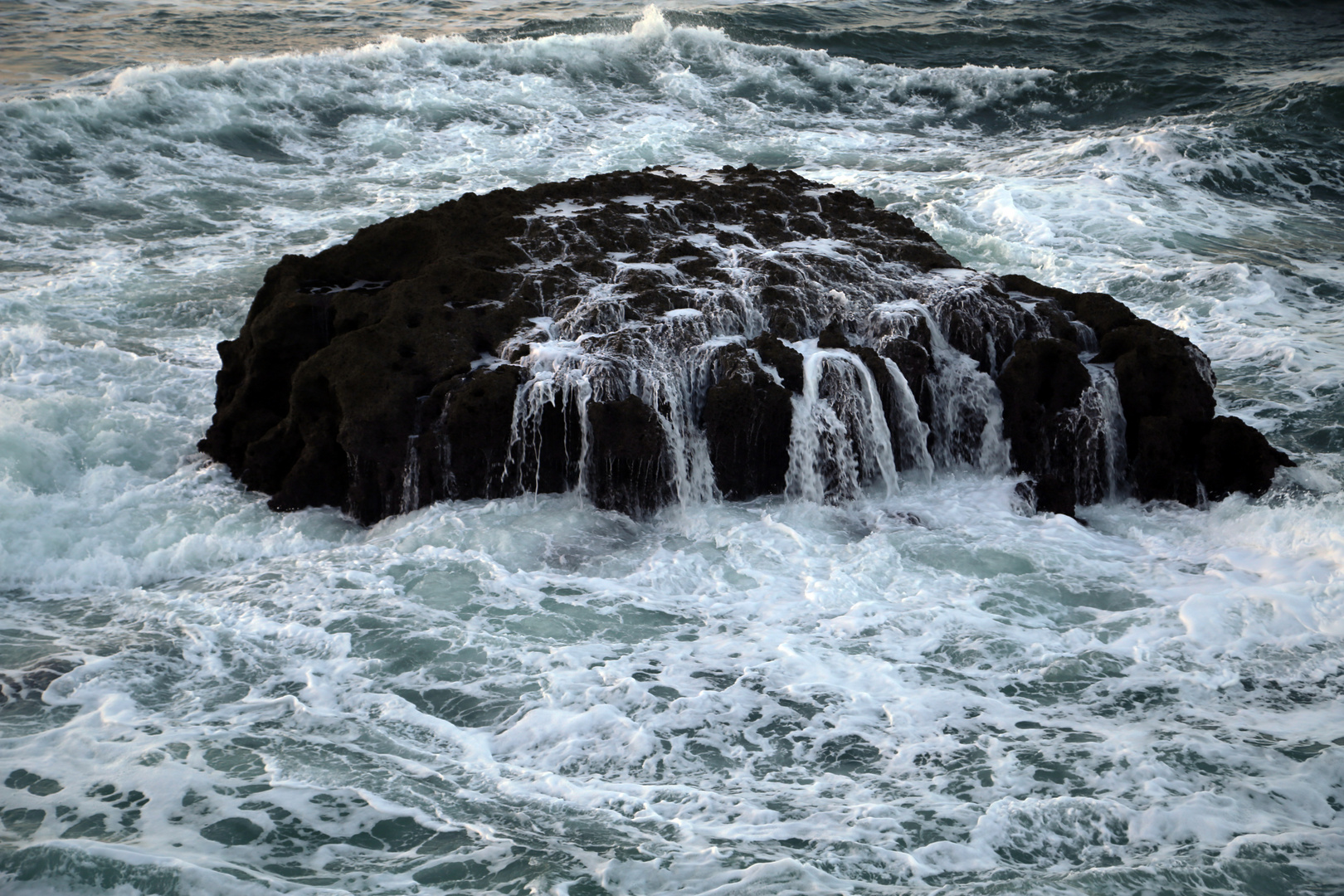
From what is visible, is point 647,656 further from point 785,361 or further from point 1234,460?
point 1234,460

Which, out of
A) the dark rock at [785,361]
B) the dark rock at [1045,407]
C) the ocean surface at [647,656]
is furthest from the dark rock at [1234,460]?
the dark rock at [785,361]

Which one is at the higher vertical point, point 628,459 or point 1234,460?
point 628,459

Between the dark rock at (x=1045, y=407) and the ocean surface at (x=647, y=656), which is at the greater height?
the dark rock at (x=1045, y=407)

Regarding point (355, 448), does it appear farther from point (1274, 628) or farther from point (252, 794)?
point (1274, 628)

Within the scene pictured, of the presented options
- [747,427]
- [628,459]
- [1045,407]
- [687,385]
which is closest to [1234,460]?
[1045,407]

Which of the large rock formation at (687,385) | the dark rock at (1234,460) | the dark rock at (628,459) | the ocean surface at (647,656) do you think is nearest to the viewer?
the ocean surface at (647,656)

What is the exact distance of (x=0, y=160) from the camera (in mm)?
13688

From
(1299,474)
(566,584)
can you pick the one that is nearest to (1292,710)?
(1299,474)

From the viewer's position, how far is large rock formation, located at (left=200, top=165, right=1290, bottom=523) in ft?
22.6

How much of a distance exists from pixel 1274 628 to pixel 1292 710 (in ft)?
2.37

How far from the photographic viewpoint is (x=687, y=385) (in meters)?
7.08

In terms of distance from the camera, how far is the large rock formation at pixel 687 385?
22.6 feet

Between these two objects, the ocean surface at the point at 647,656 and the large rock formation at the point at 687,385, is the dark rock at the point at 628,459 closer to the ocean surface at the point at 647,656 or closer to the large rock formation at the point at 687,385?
the large rock formation at the point at 687,385

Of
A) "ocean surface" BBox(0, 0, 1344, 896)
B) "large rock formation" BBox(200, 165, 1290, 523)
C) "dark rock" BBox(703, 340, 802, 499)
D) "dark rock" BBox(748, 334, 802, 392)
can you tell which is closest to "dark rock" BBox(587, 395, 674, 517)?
"large rock formation" BBox(200, 165, 1290, 523)
